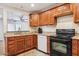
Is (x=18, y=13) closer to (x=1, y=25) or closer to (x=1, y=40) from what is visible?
(x=1, y=25)

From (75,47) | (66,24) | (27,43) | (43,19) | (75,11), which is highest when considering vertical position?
(75,11)

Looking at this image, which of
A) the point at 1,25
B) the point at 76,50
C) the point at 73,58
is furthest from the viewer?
the point at 1,25

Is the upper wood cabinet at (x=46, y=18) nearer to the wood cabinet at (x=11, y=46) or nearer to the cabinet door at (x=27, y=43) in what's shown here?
the cabinet door at (x=27, y=43)

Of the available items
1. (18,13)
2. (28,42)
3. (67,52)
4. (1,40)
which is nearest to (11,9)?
(18,13)

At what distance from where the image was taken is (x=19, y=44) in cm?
296

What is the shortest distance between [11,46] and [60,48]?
1257mm

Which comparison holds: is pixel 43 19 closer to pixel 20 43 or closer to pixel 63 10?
pixel 63 10

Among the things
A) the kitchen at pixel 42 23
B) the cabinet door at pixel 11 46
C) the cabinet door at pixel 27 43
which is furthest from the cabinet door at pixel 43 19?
the cabinet door at pixel 11 46

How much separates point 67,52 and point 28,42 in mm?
1414

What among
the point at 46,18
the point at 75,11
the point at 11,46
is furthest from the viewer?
the point at 46,18

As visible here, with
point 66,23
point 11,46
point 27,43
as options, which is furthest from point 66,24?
point 11,46

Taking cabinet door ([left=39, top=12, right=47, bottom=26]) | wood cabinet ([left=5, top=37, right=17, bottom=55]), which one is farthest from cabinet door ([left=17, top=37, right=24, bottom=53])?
cabinet door ([left=39, top=12, right=47, bottom=26])

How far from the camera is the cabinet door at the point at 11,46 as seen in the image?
2615 millimetres

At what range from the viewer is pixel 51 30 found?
320 cm
